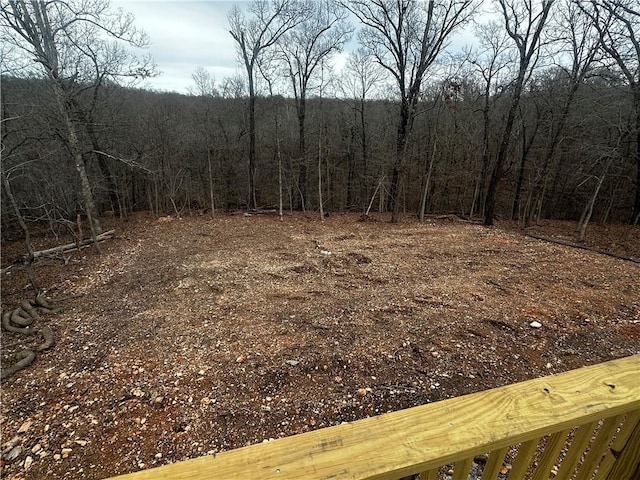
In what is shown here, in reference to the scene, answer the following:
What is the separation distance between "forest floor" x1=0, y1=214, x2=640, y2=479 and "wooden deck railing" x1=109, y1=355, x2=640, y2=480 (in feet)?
7.10

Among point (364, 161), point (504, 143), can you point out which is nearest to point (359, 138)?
point (364, 161)

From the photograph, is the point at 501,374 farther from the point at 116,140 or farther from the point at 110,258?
the point at 116,140

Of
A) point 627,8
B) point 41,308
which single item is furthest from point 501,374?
point 627,8

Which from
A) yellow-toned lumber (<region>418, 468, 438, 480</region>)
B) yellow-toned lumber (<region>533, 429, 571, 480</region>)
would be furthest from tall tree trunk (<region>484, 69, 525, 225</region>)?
yellow-toned lumber (<region>418, 468, 438, 480</region>)

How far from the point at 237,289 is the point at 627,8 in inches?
475

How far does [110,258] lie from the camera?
22.4 ft

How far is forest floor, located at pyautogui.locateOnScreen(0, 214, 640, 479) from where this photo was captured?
8.52 ft

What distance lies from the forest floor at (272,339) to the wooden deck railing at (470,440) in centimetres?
216

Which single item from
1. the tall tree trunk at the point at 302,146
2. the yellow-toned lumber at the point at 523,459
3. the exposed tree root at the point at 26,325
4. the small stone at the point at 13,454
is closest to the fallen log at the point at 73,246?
the exposed tree root at the point at 26,325

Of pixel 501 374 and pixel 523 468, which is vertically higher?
pixel 523 468

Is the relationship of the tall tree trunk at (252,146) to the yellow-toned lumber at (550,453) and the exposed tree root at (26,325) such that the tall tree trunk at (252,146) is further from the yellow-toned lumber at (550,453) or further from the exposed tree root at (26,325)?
the yellow-toned lumber at (550,453)

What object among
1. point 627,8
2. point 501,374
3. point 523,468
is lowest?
point 501,374

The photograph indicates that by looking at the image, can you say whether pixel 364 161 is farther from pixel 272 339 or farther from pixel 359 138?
pixel 272 339

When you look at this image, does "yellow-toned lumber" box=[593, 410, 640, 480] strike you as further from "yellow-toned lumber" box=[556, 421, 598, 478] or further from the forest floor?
the forest floor
